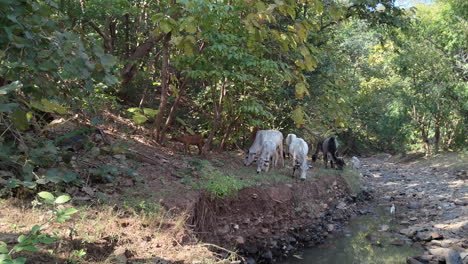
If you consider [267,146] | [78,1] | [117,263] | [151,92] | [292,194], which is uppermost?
[78,1]

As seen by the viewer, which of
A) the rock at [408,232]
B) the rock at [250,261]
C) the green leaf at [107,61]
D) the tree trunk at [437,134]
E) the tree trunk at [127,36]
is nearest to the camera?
the green leaf at [107,61]

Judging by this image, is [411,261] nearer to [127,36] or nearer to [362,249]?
[362,249]

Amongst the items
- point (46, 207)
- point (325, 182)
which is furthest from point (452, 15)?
point (46, 207)

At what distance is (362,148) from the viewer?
103 ft

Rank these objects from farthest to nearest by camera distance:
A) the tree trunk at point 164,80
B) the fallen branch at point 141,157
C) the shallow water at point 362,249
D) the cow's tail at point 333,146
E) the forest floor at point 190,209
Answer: the cow's tail at point 333,146 < the tree trunk at point 164,80 < the fallen branch at point 141,157 < the shallow water at point 362,249 < the forest floor at point 190,209

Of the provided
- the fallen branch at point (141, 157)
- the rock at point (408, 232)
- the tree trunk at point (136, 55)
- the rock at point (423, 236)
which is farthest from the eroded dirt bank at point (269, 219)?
the tree trunk at point (136, 55)

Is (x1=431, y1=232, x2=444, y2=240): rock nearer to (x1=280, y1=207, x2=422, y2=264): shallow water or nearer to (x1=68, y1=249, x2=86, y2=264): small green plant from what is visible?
(x1=280, y1=207, x2=422, y2=264): shallow water

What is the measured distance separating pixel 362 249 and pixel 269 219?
6.55ft

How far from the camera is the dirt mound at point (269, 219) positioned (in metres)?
6.45

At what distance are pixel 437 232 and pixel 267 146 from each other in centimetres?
415

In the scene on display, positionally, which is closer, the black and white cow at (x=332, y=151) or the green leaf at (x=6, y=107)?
the green leaf at (x=6, y=107)

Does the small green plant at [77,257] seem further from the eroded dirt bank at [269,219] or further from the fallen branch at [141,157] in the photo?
the fallen branch at [141,157]

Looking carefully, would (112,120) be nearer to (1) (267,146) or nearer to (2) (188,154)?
(2) (188,154)

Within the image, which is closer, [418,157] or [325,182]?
[325,182]
